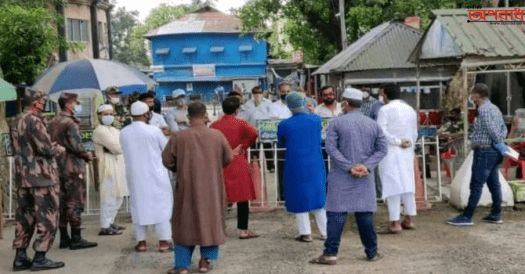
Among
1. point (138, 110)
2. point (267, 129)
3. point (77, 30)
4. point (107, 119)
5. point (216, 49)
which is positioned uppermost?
point (216, 49)

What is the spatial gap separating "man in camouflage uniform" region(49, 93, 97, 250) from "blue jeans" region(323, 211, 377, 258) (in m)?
2.97

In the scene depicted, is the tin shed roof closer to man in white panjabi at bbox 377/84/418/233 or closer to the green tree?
man in white panjabi at bbox 377/84/418/233

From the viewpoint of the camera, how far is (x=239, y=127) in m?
8.87

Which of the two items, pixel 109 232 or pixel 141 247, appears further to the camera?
pixel 109 232

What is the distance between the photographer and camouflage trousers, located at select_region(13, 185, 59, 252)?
7.66 metres

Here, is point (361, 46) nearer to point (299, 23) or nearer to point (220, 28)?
point (299, 23)

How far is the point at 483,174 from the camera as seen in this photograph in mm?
9133

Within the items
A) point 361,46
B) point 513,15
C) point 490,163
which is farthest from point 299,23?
point 490,163

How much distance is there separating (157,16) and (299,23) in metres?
52.2

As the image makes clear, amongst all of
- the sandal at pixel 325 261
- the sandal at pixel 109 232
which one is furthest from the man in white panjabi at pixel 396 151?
the sandal at pixel 109 232

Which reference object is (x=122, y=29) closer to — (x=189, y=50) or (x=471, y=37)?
(x=189, y=50)

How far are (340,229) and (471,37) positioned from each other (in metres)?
4.84

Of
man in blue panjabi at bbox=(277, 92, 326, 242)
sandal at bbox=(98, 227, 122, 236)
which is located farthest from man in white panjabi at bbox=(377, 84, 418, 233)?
sandal at bbox=(98, 227, 122, 236)

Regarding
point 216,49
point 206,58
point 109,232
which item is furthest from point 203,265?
point 206,58
